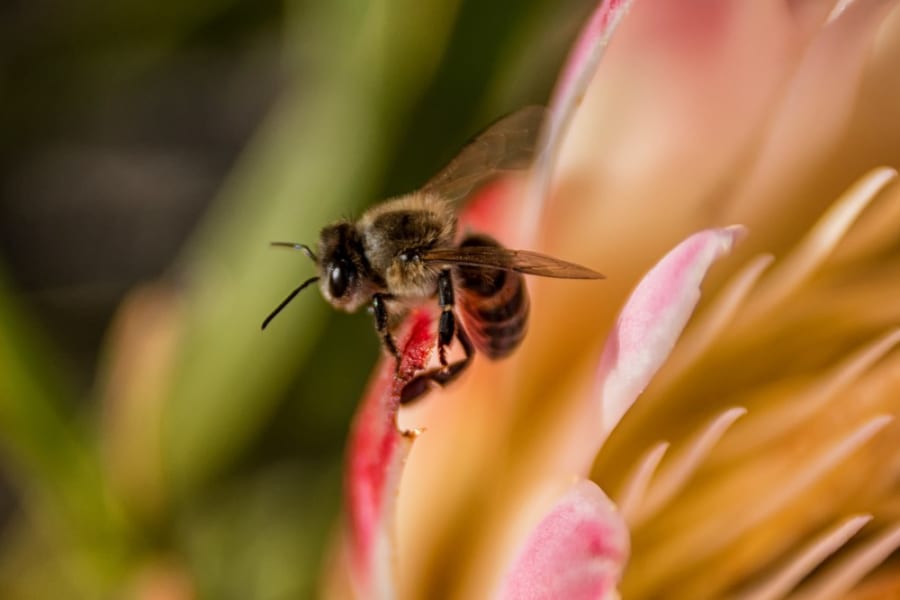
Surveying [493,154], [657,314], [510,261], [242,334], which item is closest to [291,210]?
[242,334]

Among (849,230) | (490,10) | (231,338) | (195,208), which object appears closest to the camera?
(849,230)

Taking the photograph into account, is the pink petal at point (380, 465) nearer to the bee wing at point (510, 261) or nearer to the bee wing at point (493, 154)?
the bee wing at point (510, 261)

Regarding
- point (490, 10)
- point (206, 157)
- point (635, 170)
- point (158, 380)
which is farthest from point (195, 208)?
point (635, 170)

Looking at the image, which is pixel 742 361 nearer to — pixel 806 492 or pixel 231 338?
pixel 806 492

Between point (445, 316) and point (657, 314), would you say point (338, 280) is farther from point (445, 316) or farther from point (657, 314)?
point (657, 314)

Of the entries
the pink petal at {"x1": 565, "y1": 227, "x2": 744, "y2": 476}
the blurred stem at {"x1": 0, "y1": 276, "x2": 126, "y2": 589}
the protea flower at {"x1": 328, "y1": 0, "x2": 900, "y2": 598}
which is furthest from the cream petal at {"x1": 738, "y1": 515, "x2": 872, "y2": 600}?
the blurred stem at {"x1": 0, "y1": 276, "x2": 126, "y2": 589}

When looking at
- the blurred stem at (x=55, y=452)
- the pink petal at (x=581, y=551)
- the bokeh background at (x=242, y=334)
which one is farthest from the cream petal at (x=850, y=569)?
the blurred stem at (x=55, y=452)

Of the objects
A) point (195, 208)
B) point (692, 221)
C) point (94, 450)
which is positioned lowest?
point (692, 221)
